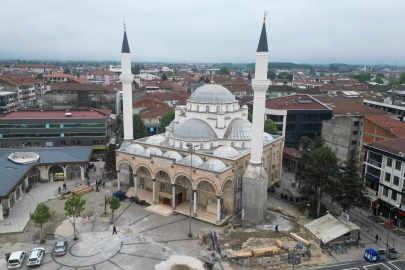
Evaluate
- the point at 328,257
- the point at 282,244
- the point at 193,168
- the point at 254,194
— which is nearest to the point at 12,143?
the point at 193,168

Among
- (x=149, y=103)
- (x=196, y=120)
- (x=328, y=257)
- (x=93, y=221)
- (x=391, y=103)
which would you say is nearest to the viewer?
(x=328, y=257)

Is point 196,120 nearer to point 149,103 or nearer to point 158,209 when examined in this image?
point 158,209

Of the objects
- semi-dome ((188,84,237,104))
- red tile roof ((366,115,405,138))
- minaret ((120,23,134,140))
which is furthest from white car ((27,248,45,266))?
red tile roof ((366,115,405,138))

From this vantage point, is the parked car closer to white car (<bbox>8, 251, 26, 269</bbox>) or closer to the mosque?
white car (<bbox>8, 251, 26, 269</bbox>)

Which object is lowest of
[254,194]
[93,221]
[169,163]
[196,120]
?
[93,221]

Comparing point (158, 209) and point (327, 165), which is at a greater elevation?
point (327, 165)

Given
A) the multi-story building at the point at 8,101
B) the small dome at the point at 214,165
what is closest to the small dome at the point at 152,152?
the small dome at the point at 214,165
